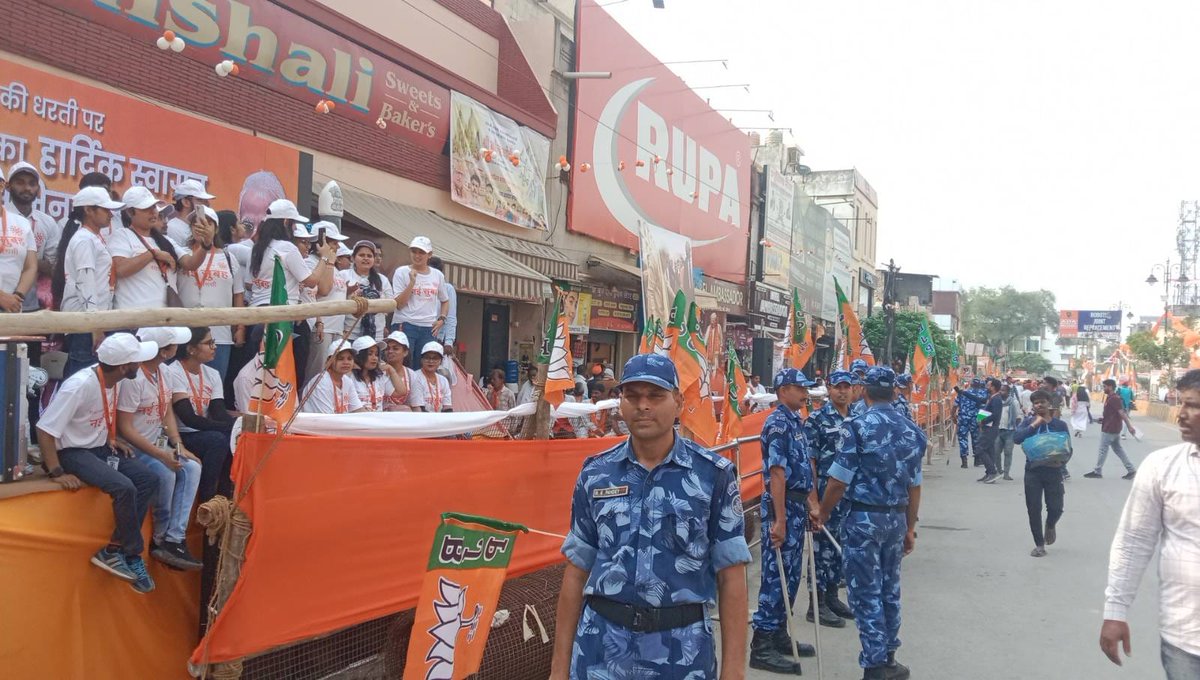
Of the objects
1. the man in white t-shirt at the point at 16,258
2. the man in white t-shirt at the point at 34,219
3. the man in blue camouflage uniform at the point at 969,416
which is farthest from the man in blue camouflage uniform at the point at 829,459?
the man in blue camouflage uniform at the point at 969,416

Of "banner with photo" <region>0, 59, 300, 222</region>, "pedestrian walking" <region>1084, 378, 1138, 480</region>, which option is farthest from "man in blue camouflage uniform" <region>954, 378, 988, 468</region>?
"banner with photo" <region>0, 59, 300, 222</region>

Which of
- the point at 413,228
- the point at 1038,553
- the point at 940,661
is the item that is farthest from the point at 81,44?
the point at 1038,553

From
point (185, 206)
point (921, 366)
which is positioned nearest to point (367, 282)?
point (185, 206)

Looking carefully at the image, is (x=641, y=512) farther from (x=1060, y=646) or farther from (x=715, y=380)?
(x=715, y=380)

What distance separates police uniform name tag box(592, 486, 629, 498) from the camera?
9.72 feet

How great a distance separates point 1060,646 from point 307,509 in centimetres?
533

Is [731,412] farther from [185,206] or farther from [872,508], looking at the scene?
[185,206]

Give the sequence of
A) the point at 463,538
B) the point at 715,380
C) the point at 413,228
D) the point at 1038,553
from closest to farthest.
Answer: the point at 463,538, the point at 1038,553, the point at 715,380, the point at 413,228

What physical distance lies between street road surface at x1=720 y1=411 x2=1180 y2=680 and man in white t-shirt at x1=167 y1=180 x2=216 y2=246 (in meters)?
5.19

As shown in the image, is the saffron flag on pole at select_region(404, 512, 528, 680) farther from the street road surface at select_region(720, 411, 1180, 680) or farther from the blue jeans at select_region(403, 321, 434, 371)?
the blue jeans at select_region(403, 321, 434, 371)

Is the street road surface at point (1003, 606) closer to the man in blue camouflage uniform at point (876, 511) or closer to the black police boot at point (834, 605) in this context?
the black police boot at point (834, 605)

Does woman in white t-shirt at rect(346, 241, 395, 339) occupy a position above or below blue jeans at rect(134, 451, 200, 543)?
above

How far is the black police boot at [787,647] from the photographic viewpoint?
5789 millimetres

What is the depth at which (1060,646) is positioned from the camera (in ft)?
20.2
